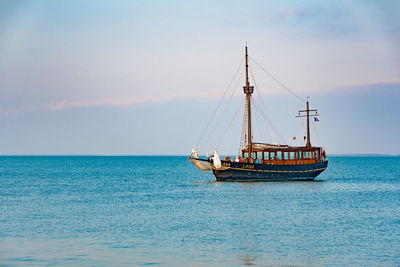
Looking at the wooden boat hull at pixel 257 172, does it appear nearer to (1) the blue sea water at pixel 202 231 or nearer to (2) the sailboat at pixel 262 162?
(2) the sailboat at pixel 262 162

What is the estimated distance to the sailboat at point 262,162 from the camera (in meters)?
69.1

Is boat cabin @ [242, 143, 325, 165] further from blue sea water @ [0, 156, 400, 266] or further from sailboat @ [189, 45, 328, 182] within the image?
blue sea water @ [0, 156, 400, 266]

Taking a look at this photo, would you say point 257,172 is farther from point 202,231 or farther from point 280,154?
point 202,231

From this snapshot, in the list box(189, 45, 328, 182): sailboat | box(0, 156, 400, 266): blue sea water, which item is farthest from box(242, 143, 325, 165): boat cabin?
box(0, 156, 400, 266): blue sea water

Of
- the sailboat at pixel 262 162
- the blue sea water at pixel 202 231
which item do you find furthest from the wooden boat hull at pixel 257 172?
the blue sea water at pixel 202 231

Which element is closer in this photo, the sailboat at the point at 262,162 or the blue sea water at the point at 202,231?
the blue sea water at the point at 202,231

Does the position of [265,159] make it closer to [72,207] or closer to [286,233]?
[72,207]

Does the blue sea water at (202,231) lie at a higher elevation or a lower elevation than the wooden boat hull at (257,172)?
lower

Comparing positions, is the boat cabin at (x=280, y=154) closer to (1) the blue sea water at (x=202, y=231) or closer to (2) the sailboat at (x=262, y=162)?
(2) the sailboat at (x=262, y=162)

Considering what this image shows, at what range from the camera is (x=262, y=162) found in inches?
2798

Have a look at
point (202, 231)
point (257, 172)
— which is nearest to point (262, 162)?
point (257, 172)

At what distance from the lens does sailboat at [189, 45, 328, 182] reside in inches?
2721

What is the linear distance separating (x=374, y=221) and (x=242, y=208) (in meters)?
10.4

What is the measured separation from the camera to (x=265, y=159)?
7238 centimetres
